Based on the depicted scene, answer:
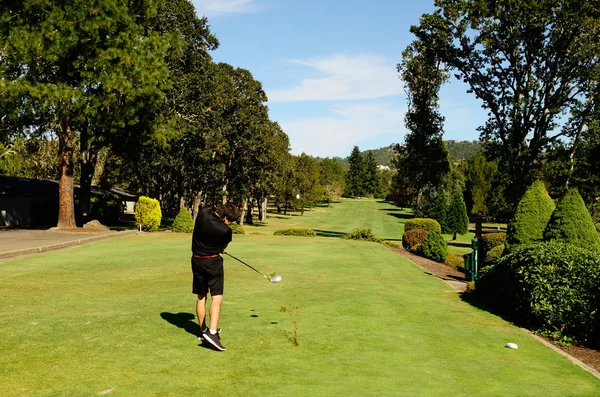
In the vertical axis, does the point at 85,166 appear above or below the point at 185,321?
above

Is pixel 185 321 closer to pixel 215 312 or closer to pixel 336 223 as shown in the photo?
pixel 215 312

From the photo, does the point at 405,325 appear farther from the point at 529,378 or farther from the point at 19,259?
the point at 19,259

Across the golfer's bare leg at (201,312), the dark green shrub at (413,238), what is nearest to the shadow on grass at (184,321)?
the golfer's bare leg at (201,312)

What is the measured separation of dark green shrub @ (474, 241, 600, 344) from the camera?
9.20m

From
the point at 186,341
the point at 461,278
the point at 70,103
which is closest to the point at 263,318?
the point at 186,341

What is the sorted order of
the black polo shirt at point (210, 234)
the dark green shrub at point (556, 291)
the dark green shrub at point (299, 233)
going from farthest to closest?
the dark green shrub at point (299, 233)
the dark green shrub at point (556, 291)
the black polo shirt at point (210, 234)

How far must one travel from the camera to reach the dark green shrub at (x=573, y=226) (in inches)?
480

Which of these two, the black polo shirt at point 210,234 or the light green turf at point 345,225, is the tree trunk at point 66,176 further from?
the black polo shirt at point 210,234

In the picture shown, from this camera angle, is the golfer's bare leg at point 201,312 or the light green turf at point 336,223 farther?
the light green turf at point 336,223

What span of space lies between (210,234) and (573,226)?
935 centimetres

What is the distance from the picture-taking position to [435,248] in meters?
23.5

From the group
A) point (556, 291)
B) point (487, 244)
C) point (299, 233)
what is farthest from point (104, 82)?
point (556, 291)

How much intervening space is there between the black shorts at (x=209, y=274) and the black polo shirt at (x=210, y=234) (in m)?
0.13

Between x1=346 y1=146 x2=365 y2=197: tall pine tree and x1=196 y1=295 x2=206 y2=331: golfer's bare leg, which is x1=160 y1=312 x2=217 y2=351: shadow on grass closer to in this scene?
x1=196 y1=295 x2=206 y2=331: golfer's bare leg
